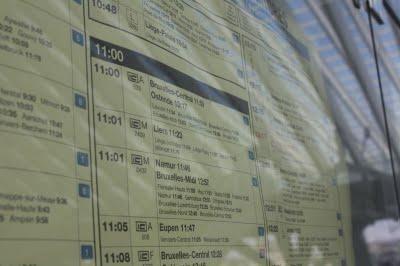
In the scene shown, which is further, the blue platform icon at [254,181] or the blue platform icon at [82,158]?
the blue platform icon at [254,181]

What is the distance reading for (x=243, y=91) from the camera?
89 centimetres

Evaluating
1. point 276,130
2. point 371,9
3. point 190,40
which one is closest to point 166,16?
point 190,40

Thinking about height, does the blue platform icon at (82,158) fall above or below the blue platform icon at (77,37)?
below

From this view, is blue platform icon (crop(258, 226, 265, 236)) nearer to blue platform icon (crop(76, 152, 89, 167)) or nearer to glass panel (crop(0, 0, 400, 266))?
glass panel (crop(0, 0, 400, 266))

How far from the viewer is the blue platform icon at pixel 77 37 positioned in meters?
0.61

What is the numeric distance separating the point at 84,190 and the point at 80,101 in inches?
3.7

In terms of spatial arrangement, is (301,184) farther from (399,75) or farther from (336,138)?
(399,75)

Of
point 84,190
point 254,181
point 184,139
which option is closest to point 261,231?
point 254,181

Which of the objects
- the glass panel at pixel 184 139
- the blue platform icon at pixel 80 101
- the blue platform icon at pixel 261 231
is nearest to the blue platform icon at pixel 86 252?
the glass panel at pixel 184 139

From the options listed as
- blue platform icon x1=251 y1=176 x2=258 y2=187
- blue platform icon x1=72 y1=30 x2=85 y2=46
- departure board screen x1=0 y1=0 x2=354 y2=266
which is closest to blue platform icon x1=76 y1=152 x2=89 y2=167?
departure board screen x1=0 y1=0 x2=354 y2=266

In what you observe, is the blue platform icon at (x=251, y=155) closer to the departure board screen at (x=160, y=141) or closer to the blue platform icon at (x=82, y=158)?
the departure board screen at (x=160, y=141)

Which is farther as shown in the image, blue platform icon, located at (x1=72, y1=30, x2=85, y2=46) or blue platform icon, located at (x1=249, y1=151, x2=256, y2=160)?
blue platform icon, located at (x1=249, y1=151, x2=256, y2=160)

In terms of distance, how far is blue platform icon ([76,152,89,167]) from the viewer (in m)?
0.57

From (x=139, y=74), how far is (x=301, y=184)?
42cm
